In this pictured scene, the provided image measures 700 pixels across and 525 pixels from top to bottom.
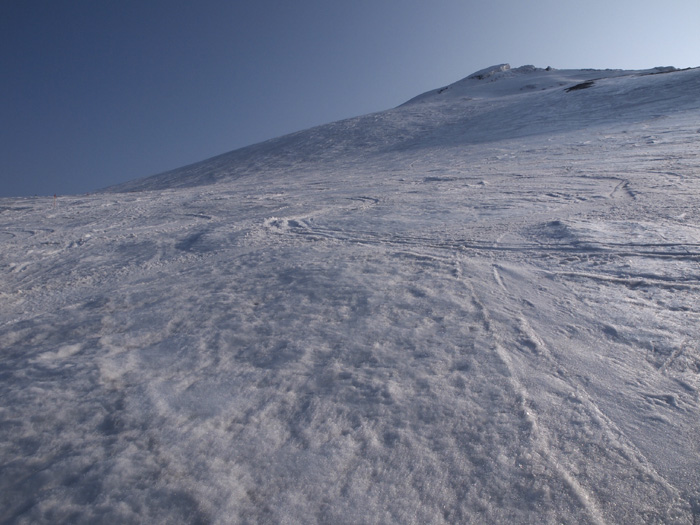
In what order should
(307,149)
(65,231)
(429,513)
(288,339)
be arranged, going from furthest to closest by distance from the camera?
(307,149)
(65,231)
(288,339)
(429,513)

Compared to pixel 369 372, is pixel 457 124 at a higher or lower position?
higher

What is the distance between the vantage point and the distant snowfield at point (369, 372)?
137cm

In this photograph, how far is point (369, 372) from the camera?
1959 millimetres

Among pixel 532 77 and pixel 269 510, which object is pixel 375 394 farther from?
pixel 532 77

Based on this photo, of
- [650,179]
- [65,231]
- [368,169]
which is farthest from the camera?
[368,169]

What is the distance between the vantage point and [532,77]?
2803 cm

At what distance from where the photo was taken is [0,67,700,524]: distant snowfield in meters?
1.37

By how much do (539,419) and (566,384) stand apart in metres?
0.29

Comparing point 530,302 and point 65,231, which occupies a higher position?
point 65,231

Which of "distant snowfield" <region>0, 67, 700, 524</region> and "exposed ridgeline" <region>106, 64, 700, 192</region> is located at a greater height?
"exposed ridgeline" <region>106, 64, 700, 192</region>

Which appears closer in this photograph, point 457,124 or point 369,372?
point 369,372

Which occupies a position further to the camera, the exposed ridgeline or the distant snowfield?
the exposed ridgeline

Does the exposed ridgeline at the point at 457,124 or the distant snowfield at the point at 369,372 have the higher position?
the exposed ridgeline at the point at 457,124

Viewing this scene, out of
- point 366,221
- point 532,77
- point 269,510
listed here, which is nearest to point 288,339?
point 269,510
